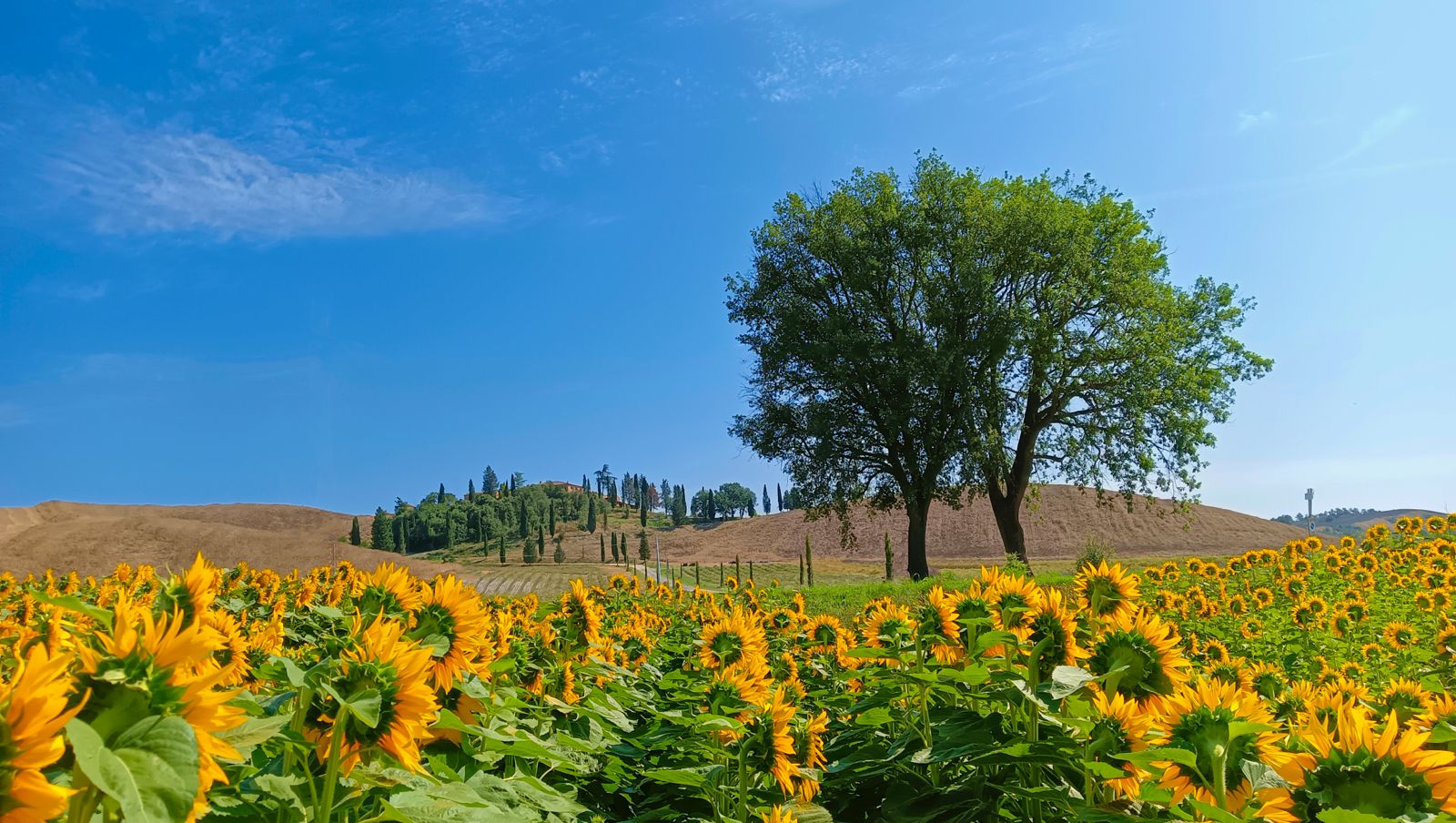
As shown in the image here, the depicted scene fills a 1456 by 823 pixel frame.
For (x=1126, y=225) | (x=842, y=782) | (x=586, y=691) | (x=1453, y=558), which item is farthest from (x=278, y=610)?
(x=1126, y=225)

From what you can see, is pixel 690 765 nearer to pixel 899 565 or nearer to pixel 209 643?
pixel 209 643

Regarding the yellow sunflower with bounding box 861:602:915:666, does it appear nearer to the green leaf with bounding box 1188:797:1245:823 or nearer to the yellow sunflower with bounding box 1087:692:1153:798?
the yellow sunflower with bounding box 1087:692:1153:798

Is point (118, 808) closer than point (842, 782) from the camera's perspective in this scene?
Yes

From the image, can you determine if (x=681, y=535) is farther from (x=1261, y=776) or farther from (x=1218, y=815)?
(x=1218, y=815)

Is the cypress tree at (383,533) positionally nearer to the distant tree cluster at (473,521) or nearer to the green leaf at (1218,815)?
the distant tree cluster at (473,521)

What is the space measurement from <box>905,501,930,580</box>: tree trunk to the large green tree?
0.11 m

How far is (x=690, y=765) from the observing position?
3.18m

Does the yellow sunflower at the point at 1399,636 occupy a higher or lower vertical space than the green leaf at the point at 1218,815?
lower

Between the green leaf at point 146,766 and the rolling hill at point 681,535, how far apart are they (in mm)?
8422

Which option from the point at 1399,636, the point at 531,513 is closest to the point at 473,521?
the point at 531,513

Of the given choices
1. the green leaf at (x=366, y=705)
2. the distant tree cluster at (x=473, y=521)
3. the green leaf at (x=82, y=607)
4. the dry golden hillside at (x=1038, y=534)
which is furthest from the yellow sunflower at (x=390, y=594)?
the distant tree cluster at (x=473, y=521)

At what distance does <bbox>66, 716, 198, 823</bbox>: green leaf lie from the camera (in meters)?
0.89

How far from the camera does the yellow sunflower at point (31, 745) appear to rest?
0.88 m

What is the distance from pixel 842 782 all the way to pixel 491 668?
1.33m
